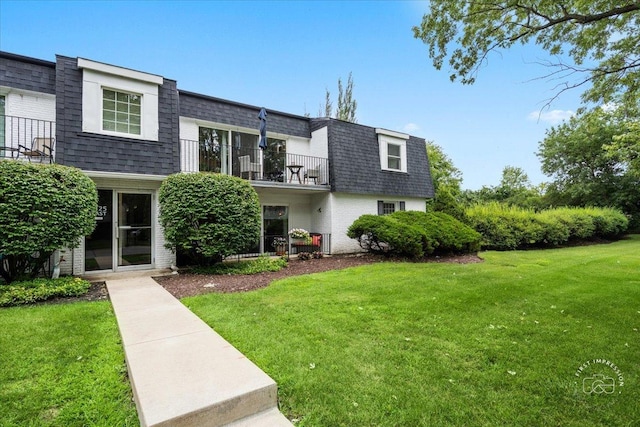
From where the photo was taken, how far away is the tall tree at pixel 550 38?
19.6ft

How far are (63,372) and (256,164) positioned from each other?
29.6 feet

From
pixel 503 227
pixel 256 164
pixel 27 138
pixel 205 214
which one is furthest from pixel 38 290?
pixel 503 227

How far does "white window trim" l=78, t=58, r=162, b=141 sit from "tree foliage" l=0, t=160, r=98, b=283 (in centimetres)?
221

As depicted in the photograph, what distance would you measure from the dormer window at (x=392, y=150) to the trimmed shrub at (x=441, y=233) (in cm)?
317

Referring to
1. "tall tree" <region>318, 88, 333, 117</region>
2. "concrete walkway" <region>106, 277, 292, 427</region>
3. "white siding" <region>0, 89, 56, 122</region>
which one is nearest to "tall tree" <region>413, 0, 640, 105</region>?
"concrete walkway" <region>106, 277, 292, 427</region>

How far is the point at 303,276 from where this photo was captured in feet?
26.6

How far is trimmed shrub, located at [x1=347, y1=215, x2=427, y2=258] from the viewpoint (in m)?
10.5

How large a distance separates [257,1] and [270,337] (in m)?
11.7

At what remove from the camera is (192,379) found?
280 centimetres

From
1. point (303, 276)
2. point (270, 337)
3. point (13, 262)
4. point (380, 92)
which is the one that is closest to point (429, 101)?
point (380, 92)

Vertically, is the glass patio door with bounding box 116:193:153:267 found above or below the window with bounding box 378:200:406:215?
below

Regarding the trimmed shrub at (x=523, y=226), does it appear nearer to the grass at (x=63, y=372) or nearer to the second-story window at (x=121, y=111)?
the second-story window at (x=121, y=111)

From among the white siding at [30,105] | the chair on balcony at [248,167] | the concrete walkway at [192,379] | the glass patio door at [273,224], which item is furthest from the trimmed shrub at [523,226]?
the white siding at [30,105]

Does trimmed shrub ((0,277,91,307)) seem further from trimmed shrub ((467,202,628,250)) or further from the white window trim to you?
trimmed shrub ((467,202,628,250))
